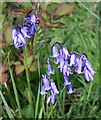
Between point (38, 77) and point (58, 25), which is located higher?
point (58, 25)

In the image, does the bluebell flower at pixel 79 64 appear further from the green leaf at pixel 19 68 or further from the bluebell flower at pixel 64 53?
the green leaf at pixel 19 68

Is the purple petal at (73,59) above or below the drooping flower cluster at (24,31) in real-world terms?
below

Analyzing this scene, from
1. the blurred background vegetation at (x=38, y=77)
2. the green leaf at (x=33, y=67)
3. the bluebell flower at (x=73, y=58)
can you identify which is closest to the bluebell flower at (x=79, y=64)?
the bluebell flower at (x=73, y=58)

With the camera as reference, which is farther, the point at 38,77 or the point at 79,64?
the point at 38,77

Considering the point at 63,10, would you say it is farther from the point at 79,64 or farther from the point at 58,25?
the point at 79,64

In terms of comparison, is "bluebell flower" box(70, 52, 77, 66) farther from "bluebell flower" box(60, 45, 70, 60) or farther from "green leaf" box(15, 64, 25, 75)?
"green leaf" box(15, 64, 25, 75)

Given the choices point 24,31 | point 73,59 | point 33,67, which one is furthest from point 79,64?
point 33,67

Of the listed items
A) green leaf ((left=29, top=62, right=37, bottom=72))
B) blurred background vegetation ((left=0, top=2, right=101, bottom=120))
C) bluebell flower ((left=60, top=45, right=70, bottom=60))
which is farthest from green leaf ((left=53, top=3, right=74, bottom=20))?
bluebell flower ((left=60, top=45, right=70, bottom=60))

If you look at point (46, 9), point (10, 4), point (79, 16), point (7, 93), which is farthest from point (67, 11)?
point (79, 16)

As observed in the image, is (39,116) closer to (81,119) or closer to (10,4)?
(81,119)
